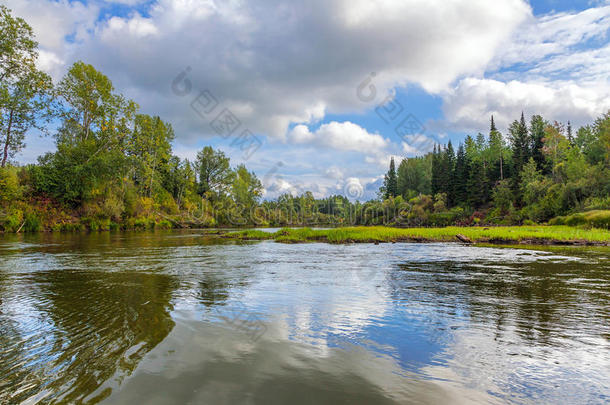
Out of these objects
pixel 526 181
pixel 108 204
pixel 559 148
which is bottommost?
pixel 108 204

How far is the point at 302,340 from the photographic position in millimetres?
5105

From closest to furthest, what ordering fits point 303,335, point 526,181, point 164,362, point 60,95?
point 164,362 < point 303,335 < point 60,95 < point 526,181

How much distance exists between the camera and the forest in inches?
1328

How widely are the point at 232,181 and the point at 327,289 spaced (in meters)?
88.1

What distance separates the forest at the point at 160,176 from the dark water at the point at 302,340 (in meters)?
33.6

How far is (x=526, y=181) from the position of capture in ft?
205

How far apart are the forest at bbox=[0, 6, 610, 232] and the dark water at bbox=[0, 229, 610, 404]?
110 ft

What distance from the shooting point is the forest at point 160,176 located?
111 ft

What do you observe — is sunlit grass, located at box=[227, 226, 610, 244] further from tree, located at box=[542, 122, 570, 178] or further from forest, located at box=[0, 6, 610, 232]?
tree, located at box=[542, 122, 570, 178]

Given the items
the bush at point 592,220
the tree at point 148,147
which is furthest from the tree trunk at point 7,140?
the bush at point 592,220

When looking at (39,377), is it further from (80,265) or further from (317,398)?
(80,265)

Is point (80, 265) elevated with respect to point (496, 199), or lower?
lower

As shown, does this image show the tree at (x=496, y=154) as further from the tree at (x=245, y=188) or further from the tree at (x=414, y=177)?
the tree at (x=245, y=188)

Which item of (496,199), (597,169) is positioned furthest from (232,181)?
(597,169)
